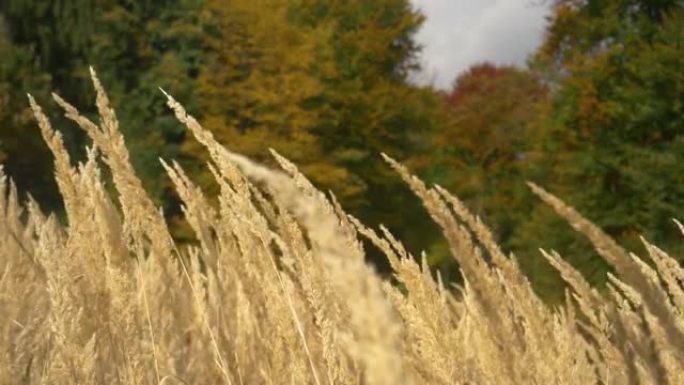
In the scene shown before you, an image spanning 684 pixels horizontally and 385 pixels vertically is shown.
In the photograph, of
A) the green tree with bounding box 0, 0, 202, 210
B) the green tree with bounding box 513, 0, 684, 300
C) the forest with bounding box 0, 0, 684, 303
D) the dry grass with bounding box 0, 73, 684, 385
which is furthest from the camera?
the green tree with bounding box 0, 0, 202, 210

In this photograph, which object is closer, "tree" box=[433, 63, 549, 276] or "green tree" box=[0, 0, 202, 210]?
"green tree" box=[0, 0, 202, 210]

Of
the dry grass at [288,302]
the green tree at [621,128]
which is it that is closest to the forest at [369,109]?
the green tree at [621,128]

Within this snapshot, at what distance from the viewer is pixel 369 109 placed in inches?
1005

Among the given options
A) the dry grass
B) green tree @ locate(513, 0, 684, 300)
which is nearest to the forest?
green tree @ locate(513, 0, 684, 300)

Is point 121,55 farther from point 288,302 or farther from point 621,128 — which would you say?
point 288,302

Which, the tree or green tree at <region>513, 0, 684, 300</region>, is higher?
green tree at <region>513, 0, 684, 300</region>

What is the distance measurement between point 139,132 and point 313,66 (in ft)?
12.5

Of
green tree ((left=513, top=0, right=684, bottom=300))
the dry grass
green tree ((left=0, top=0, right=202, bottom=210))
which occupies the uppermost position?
the dry grass

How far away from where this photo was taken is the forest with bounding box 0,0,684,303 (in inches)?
558

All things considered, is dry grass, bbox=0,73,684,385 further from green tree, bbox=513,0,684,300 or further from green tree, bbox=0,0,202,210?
green tree, bbox=0,0,202,210

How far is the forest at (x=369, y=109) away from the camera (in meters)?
14.2

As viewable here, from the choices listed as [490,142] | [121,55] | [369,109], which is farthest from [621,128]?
[490,142]

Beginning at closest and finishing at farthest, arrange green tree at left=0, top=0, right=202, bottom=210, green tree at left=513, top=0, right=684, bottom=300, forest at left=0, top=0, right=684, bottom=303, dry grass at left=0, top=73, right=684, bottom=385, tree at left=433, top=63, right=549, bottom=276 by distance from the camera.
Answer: dry grass at left=0, top=73, right=684, bottom=385 → green tree at left=513, top=0, right=684, bottom=300 → forest at left=0, top=0, right=684, bottom=303 → green tree at left=0, top=0, right=202, bottom=210 → tree at left=433, top=63, right=549, bottom=276

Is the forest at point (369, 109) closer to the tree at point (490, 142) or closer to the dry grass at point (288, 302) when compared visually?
the tree at point (490, 142)
